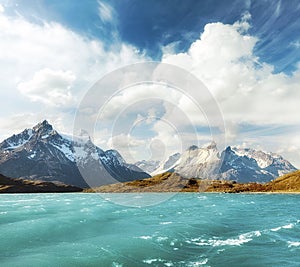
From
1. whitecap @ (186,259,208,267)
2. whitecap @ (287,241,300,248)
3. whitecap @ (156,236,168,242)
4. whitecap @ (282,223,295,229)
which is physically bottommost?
whitecap @ (186,259,208,267)

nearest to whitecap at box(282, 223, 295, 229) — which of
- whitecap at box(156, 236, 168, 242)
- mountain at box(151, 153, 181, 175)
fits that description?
mountain at box(151, 153, 181, 175)

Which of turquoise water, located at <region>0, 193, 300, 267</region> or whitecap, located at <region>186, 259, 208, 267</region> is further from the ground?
turquoise water, located at <region>0, 193, 300, 267</region>

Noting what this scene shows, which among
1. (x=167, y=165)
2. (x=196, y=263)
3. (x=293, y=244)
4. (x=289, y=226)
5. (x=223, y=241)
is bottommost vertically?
(x=196, y=263)

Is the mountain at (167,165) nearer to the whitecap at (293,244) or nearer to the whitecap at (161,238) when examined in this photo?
the whitecap at (161,238)

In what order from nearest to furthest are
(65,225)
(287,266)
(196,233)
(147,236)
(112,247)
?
(287,266), (112,247), (147,236), (196,233), (65,225)

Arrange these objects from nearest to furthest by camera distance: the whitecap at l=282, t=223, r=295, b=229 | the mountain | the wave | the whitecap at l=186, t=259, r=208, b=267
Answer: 1. the whitecap at l=186, t=259, r=208, b=267
2. the wave
3. the mountain
4. the whitecap at l=282, t=223, r=295, b=229

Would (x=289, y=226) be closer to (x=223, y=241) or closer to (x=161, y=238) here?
(x=223, y=241)

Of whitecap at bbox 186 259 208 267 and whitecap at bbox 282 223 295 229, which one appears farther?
whitecap at bbox 282 223 295 229

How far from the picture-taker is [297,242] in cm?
4566

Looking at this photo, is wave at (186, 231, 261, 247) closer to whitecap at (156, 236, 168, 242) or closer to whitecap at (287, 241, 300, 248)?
whitecap at (156, 236, 168, 242)

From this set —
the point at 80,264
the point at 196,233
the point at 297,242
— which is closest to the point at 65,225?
the point at 196,233

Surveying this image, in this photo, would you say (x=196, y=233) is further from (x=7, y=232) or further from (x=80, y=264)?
(x=7, y=232)

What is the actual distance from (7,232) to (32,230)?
173 inches

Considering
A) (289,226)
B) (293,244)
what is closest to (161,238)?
(293,244)
